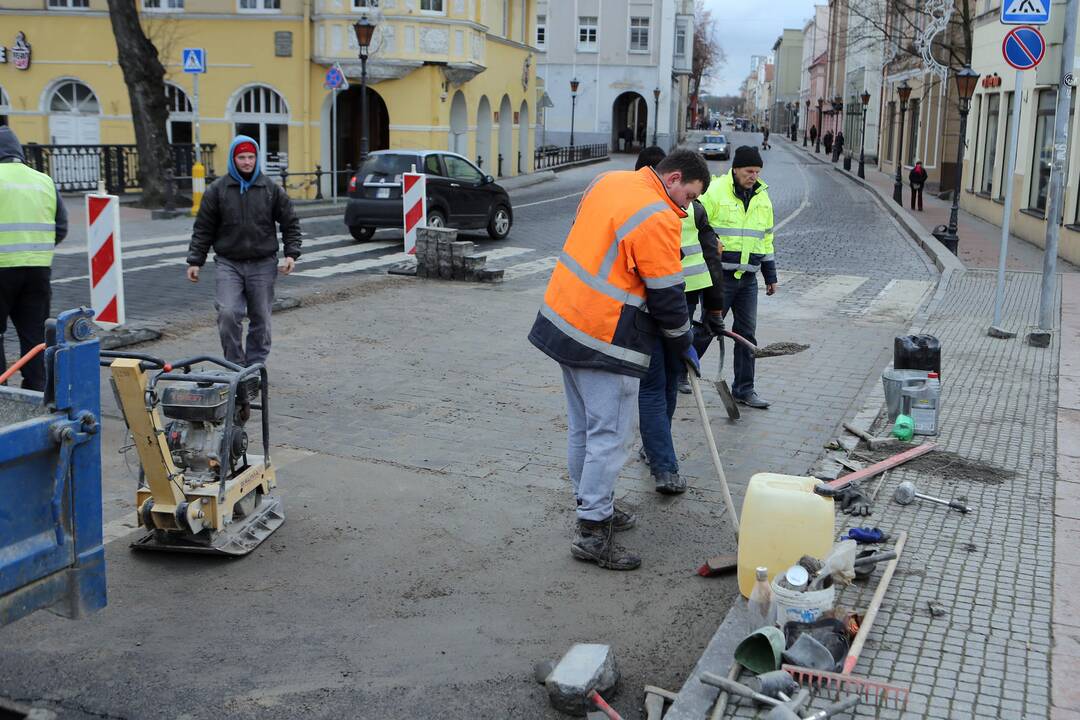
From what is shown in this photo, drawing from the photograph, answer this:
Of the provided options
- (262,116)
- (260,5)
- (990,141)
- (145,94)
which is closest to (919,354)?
(145,94)

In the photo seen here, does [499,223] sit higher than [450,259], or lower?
higher

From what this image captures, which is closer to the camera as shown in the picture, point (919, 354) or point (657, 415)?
point (657, 415)

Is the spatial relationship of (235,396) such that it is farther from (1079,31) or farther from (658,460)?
(1079,31)

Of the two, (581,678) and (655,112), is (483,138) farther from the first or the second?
(581,678)

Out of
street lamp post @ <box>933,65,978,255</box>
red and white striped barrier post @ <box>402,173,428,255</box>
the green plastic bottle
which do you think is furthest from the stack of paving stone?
street lamp post @ <box>933,65,978,255</box>

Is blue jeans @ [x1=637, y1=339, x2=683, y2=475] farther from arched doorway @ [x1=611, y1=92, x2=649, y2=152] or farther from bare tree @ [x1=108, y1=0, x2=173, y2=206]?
arched doorway @ [x1=611, y1=92, x2=649, y2=152]

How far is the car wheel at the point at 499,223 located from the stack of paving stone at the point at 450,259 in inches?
208

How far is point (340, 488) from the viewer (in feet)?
20.9

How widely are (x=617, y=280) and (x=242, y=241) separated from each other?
11.9ft

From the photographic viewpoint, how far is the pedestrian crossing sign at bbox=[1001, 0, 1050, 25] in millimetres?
11014

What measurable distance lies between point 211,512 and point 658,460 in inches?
95.8

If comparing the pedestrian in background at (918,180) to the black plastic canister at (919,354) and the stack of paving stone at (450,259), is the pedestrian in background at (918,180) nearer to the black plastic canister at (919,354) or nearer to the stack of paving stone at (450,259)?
the stack of paving stone at (450,259)

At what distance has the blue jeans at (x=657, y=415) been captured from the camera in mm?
6125

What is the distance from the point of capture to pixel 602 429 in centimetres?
525
